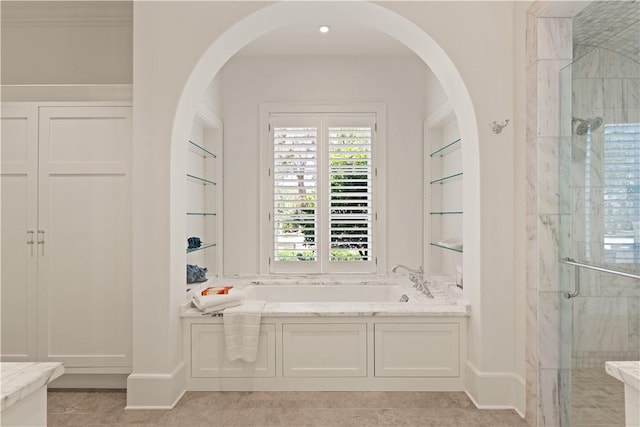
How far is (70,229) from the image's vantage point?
292cm

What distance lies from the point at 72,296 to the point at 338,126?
107 inches

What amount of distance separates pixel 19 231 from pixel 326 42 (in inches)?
114

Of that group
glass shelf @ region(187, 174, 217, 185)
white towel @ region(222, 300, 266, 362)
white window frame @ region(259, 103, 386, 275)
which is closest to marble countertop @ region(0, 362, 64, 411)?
white towel @ region(222, 300, 266, 362)

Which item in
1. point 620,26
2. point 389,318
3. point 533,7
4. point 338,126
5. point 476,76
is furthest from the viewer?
point 338,126

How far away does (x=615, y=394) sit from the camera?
6.77 ft

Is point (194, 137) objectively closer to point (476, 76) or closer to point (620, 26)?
point (476, 76)

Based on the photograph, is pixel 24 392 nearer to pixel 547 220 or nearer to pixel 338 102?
pixel 547 220

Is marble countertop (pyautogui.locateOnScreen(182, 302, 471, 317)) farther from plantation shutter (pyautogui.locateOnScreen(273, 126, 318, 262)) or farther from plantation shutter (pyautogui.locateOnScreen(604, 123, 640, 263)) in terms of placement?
plantation shutter (pyautogui.locateOnScreen(273, 126, 318, 262))

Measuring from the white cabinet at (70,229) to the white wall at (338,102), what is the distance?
1.41 metres

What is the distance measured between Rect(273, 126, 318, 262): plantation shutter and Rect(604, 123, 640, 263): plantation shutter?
255cm

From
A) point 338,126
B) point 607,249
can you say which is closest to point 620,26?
point 607,249

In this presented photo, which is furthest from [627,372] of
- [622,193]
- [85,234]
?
[85,234]

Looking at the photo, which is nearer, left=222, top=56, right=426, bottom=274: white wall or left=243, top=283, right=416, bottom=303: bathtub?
left=243, top=283, right=416, bottom=303: bathtub

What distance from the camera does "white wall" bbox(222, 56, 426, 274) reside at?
13.8ft
